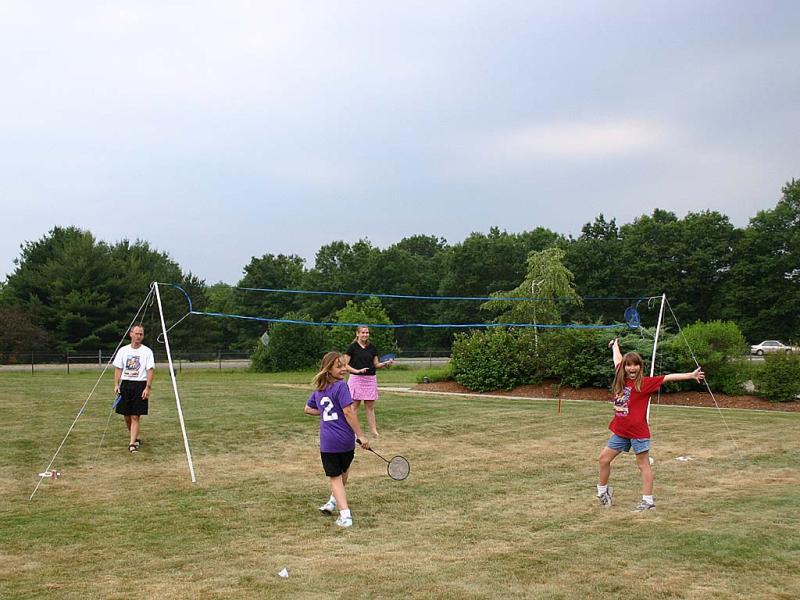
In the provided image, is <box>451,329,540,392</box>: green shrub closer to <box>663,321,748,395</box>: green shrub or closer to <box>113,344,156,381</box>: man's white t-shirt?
<box>663,321,748,395</box>: green shrub

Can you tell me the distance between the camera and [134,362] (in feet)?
40.3

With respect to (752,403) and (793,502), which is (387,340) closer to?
(752,403)

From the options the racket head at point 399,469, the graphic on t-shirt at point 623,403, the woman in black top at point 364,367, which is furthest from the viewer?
the woman in black top at point 364,367

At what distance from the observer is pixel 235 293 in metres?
91.8

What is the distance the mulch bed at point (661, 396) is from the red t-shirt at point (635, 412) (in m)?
14.4

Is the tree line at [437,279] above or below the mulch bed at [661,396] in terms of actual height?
above

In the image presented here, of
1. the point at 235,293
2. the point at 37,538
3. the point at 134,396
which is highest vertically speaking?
the point at 235,293

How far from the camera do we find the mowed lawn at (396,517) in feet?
20.1

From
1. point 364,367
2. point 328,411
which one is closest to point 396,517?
point 328,411

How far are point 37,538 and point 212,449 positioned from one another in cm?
531

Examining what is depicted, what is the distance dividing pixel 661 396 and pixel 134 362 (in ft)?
58.5

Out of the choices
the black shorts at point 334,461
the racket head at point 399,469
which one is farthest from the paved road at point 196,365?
the black shorts at point 334,461

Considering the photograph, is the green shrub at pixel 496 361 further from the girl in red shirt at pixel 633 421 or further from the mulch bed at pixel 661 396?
the girl in red shirt at pixel 633 421

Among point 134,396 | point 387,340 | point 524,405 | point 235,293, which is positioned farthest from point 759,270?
point 134,396
